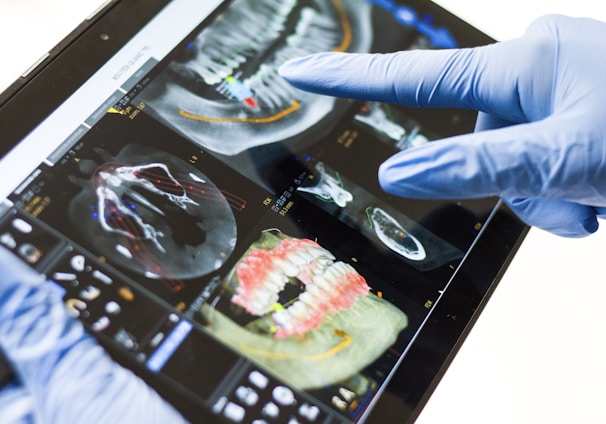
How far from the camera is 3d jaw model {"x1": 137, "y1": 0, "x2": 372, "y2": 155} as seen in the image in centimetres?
83

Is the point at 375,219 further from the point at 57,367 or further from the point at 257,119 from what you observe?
the point at 57,367

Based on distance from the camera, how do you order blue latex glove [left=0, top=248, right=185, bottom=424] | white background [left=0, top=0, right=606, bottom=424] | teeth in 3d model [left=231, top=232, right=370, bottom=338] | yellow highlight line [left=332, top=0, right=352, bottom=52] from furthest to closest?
yellow highlight line [left=332, top=0, right=352, bottom=52]
white background [left=0, top=0, right=606, bottom=424]
teeth in 3d model [left=231, top=232, right=370, bottom=338]
blue latex glove [left=0, top=248, right=185, bottom=424]

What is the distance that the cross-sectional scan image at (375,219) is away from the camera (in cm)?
83

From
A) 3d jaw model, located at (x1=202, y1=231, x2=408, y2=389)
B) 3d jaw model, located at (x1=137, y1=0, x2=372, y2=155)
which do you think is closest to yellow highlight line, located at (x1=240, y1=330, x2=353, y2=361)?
3d jaw model, located at (x1=202, y1=231, x2=408, y2=389)

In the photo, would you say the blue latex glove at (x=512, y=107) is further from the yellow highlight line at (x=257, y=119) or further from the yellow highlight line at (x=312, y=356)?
the yellow highlight line at (x=312, y=356)

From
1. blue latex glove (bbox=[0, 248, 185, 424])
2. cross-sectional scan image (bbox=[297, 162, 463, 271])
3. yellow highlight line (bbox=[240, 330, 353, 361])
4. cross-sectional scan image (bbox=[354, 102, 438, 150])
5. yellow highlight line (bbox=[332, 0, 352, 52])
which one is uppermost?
yellow highlight line (bbox=[332, 0, 352, 52])

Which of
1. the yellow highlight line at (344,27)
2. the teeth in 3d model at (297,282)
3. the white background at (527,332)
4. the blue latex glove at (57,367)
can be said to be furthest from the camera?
the yellow highlight line at (344,27)

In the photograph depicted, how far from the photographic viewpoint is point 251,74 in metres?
0.90

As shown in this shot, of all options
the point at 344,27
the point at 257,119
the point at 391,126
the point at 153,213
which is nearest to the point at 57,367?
the point at 153,213

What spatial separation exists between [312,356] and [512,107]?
0.42m

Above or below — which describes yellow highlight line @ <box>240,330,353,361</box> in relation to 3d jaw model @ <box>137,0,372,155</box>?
below

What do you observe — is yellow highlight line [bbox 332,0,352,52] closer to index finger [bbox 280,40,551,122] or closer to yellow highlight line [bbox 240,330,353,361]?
index finger [bbox 280,40,551,122]

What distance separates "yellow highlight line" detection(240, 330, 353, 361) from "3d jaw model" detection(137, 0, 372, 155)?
27 centimetres

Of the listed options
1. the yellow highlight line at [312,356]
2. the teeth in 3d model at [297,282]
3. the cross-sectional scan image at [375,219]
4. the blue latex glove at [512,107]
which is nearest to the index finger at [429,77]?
the blue latex glove at [512,107]
